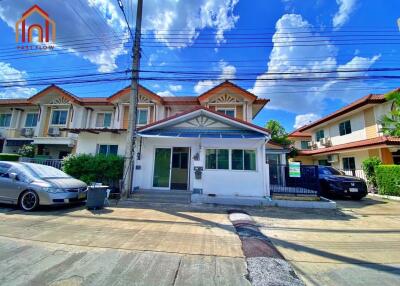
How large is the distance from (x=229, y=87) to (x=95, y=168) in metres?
10.9

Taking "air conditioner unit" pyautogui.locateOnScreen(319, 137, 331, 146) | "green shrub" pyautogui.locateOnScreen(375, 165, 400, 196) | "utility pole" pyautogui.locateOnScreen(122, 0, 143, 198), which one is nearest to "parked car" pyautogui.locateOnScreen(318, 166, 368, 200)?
"green shrub" pyautogui.locateOnScreen(375, 165, 400, 196)

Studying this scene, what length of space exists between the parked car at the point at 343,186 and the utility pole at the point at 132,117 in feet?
38.6

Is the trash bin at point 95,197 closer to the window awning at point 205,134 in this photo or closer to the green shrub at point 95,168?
the green shrub at point 95,168

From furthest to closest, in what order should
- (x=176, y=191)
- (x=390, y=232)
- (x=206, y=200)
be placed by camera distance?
(x=176, y=191) → (x=206, y=200) → (x=390, y=232)

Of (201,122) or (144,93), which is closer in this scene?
(201,122)

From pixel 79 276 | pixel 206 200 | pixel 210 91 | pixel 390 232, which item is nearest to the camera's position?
pixel 79 276

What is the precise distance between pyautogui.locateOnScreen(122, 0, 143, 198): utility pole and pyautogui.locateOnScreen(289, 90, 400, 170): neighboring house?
53.1ft

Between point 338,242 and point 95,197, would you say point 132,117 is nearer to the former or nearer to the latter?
point 95,197

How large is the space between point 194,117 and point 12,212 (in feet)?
28.6

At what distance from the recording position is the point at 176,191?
10.6m

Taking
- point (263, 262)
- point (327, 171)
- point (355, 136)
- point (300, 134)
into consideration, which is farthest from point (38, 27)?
point (300, 134)

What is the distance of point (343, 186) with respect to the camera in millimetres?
11359

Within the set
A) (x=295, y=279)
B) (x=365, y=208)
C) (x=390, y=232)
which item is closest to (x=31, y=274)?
(x=295, y=279)

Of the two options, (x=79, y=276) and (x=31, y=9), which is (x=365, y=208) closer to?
(x=79, y=276)
